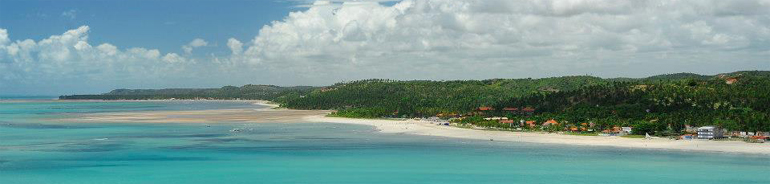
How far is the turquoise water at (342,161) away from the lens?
200 ft

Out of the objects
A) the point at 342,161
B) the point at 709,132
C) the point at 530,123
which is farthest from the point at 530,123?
the point at 342,161

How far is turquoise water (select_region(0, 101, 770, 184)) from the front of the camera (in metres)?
61.0

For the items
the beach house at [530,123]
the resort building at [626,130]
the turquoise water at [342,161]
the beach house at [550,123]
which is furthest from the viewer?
the beach house at [530,123]

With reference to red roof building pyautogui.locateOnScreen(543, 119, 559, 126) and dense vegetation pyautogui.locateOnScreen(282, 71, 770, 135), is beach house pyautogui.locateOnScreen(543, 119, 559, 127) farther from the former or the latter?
dense vegetation pyautogui.locateOnScreen(282, 71, 770, 135)

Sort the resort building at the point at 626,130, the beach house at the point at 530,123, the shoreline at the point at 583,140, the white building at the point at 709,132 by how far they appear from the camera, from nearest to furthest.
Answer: the shoreline at the point at 583,140 → the white building at the point at 709,132 → the resort building at the point at 626,130 → the beach house at the point at 530,123

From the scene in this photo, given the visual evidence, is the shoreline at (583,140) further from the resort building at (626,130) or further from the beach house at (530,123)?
the beach house at (530,123)

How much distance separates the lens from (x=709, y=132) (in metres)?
88.1

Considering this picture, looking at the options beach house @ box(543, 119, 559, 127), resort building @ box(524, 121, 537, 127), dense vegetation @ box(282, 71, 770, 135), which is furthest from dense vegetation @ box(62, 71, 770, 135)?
resort building @ box(524, 121, 537, 127)

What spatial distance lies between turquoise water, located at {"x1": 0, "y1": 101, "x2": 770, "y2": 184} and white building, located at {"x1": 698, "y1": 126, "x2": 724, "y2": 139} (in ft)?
46.4

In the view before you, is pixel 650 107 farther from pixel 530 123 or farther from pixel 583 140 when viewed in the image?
pixel 583 140

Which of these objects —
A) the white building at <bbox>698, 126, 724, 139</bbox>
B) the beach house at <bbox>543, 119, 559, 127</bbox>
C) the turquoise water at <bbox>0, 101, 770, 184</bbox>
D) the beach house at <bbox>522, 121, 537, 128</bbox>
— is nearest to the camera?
the turquoise water at <bbox>0, 101, 770, 184</bbox>

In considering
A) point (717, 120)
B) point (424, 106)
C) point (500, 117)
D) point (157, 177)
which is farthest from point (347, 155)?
point (424, 106)

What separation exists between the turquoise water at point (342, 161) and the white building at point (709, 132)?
1415 centimetres

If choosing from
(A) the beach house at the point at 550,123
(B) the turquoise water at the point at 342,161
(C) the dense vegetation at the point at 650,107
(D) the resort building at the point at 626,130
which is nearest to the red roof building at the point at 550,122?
(A) the beach house at the point at 550,123
